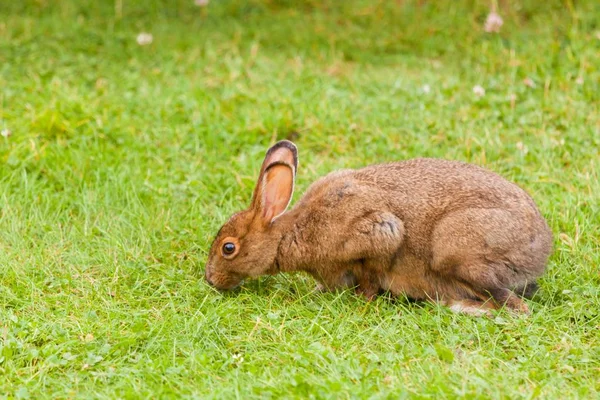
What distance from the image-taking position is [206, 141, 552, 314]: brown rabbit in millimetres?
5359

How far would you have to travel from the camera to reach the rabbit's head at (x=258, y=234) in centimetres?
579

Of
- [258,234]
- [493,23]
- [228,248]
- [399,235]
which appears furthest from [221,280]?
[493,23]

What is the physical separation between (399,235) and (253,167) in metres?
2.02

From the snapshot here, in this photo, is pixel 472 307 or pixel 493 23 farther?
pixel 493 23

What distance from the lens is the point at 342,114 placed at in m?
7.95

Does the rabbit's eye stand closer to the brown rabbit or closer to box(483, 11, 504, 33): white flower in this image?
the brown rabbit

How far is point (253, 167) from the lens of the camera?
7.21 metres

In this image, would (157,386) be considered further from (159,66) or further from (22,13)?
(22,13)

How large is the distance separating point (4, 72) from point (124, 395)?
16.9ft

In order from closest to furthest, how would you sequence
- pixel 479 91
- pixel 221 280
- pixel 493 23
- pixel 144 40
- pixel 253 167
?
1. pixel 221 280
2. pixel 253 167
3. pixel 479 91
4. pixel 493 23
5. pixel 144 40

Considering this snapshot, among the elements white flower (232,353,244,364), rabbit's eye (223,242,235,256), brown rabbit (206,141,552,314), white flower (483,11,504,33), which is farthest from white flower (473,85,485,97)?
white flower (232,353,244,364)

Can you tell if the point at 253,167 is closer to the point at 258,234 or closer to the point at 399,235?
the point at 258,234

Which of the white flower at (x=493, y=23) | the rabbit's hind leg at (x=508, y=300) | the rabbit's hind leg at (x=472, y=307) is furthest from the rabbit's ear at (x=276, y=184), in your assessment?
the white flower at (x=493, y=23)

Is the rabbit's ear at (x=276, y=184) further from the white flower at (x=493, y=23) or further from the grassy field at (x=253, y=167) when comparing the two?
the white flower at (x=493, y=23)
